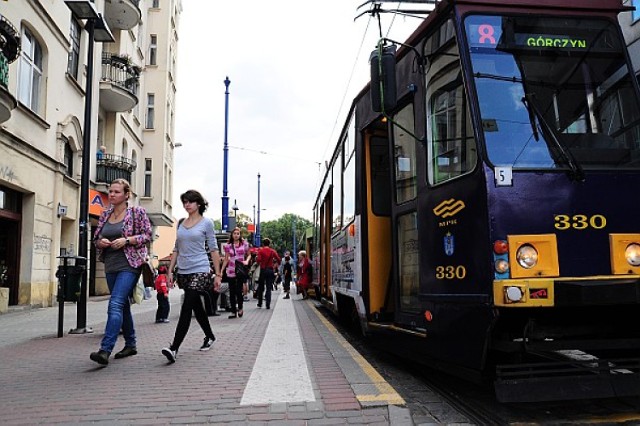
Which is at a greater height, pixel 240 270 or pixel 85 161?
pixel 85 161

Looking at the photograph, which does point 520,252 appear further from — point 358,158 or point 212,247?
point 212,247

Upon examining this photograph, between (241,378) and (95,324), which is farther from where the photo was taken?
(95,324)

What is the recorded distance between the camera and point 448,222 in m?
4.35

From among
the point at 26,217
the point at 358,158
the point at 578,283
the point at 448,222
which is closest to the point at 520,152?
the point at 448,222

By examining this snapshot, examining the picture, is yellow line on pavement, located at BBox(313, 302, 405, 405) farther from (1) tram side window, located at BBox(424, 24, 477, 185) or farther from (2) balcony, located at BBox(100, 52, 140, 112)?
(2) balcony, located at BBox(100, 52, 140, 112)

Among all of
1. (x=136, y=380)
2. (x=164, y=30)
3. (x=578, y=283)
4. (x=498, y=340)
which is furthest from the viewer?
(x=164, y=30)

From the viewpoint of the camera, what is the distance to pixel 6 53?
411 inches

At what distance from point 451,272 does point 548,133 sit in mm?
1254

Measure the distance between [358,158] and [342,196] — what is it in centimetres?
179

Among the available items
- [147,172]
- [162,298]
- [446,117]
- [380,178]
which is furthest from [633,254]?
[147,172]

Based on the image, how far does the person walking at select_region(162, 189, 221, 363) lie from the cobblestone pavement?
16.9 inches

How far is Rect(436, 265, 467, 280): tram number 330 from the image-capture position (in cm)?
412

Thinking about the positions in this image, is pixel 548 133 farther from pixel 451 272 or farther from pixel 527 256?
pixel 451 272

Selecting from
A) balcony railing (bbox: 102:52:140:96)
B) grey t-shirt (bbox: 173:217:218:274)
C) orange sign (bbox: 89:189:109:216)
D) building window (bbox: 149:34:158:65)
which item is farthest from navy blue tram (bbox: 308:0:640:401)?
building window (bbox: 149:34:158:65)
